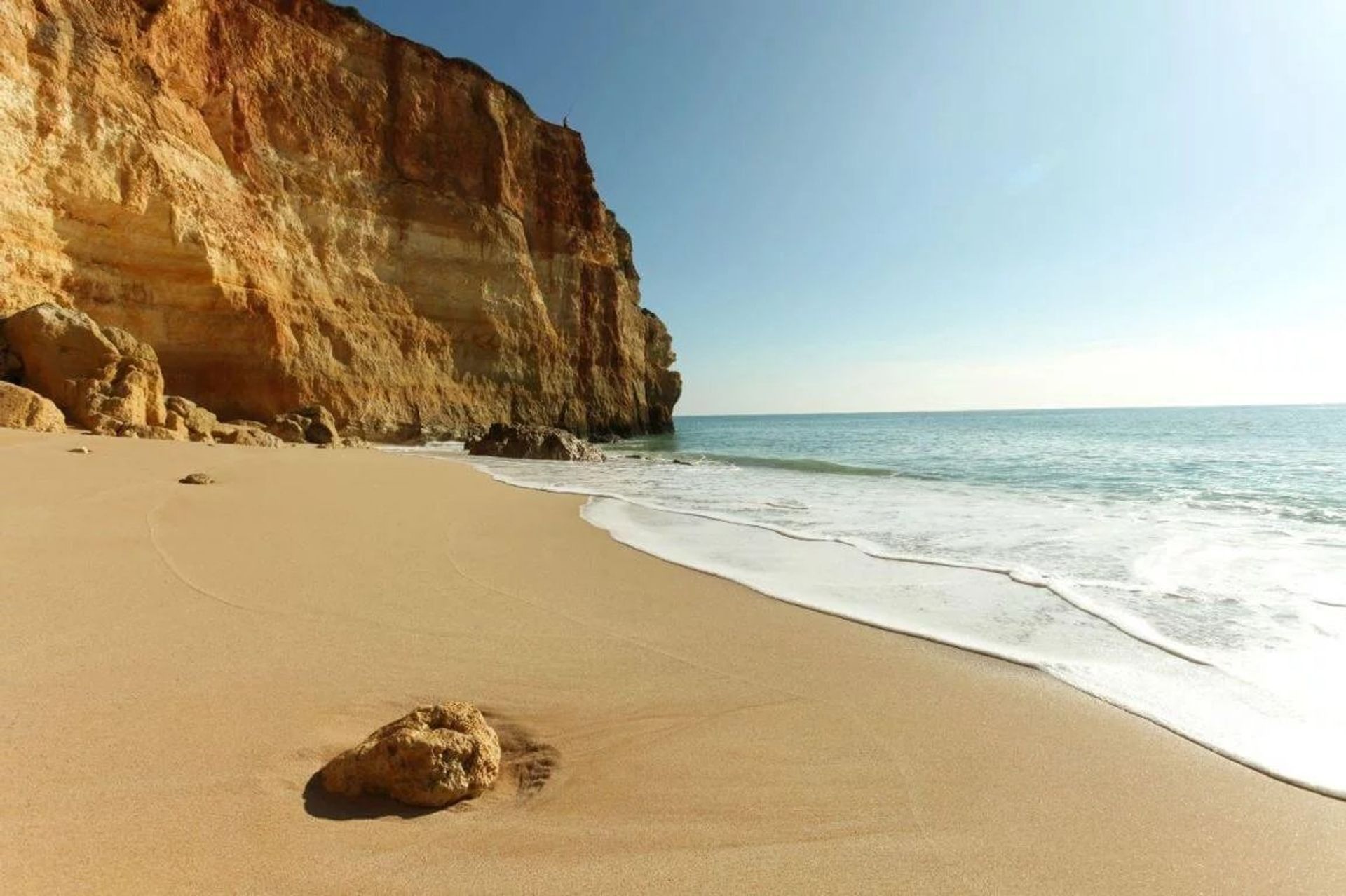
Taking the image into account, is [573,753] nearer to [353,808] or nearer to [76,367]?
[353,808]

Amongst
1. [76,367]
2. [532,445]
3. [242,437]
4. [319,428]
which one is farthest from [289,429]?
[532,445]

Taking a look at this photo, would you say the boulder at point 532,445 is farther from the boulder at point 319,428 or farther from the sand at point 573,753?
the sand at point 573,753

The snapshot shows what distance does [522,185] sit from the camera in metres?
25.3

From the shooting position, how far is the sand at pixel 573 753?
135 cm

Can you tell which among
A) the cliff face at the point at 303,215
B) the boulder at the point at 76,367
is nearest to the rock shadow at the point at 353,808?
the boulder at the point at 76,367

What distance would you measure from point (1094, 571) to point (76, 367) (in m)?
13.3

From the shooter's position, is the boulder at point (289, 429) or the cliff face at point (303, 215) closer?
the cliff face at point (303, 215)

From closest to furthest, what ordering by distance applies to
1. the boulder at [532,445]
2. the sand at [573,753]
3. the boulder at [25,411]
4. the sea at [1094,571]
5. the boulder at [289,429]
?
the sand at [573,753], the sea at [1094,571], the boulder at [25,411], the boulder at [289,429], the boulder at [532,445]

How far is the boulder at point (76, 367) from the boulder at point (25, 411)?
3.42 ft

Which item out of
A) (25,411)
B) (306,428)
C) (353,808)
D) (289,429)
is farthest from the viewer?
(306,428)

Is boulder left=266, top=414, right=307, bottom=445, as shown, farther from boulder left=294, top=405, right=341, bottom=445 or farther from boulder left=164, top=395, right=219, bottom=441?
boulder left=164, top=395, right=219, bottom=441

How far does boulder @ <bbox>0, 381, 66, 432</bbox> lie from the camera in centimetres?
823

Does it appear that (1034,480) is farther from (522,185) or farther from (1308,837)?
(522,185)

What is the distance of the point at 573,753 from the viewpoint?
1.80 meters
